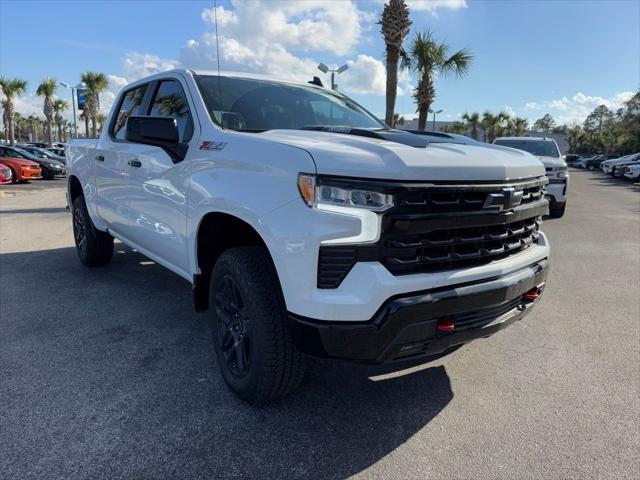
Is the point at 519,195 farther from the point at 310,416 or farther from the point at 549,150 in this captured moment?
the point at 549,150

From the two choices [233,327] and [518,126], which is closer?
[233,327]

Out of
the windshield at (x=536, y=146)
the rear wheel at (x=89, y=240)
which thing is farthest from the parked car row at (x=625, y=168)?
the rear wheel at (x=89, y=240)

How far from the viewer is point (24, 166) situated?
20016mm

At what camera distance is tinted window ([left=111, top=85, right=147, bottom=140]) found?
4.22 m

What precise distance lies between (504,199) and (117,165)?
3242mm

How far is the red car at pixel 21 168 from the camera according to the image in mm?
19609

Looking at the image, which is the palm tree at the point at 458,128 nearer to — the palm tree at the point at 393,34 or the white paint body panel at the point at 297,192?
the palm tree at the point at 393,34

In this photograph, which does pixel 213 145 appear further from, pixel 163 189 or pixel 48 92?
pixel 48 92

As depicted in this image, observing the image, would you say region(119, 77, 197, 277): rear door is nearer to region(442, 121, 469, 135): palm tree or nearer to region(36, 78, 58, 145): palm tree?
region(36, 78, 58, 145): palm tree

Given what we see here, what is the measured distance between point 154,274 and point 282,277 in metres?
3.65

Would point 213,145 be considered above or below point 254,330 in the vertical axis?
above

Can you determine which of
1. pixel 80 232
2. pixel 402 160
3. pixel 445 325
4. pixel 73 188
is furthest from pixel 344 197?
pixel 73 188

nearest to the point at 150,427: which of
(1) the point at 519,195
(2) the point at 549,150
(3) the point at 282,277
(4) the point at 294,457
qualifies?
(4) the point at 294,457

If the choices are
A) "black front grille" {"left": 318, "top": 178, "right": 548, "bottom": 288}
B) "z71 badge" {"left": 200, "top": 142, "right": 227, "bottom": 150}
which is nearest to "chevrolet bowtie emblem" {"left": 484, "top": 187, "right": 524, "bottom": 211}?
"black front grille" {"left": 318, "top": 178, "right": 548, "bottom": 288}
